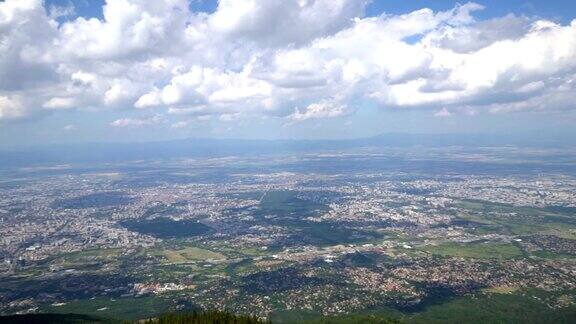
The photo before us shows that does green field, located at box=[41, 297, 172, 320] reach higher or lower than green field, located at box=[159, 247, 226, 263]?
lower

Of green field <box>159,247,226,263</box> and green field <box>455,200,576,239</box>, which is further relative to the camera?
green field <box>455,200,576,239</box>

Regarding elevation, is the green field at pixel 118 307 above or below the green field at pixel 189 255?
below

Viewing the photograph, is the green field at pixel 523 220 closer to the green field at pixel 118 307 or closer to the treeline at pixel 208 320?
the green field at pixel 118 307

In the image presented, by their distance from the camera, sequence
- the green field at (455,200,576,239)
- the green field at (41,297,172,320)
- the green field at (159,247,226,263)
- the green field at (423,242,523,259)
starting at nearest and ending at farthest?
1. the green field at (41,297,172,320)
2. the green field at (423,242,523,259)
3. the green field at (159,247,226,263)
4. the green field at (455,200,576,239)

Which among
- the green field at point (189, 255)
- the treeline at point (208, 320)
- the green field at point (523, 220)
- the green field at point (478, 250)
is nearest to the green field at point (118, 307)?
the treeline at point (208, 320)

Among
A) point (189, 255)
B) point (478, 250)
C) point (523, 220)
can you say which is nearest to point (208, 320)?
point (189, 255)

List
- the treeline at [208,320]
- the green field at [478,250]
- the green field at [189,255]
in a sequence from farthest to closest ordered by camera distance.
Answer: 1. the green field at [189,255]
2. the green field at [478,250]
3. the treeline at [208,320]

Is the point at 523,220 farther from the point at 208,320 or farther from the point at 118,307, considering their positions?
the point at 118,307

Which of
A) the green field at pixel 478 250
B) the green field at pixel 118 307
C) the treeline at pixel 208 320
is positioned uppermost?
the treeline at pixel 208 320

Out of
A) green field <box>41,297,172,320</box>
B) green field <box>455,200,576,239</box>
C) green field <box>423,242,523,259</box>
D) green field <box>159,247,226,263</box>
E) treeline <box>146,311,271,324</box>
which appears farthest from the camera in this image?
green field <box>455,200,576,239</box>

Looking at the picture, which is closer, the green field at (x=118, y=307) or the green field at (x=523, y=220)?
the green field at (x=118, y=307)

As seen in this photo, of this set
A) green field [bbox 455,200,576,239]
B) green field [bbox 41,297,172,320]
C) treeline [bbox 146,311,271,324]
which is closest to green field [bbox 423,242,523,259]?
green field [bbox 455,200,576,239]

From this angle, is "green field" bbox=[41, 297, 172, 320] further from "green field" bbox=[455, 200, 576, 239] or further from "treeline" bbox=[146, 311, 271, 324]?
"green field" bbox=[455, 200, 576, 239]
